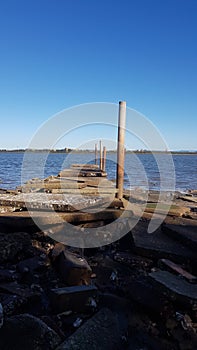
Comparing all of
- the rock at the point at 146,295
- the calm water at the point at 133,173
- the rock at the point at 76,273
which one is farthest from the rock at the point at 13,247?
the calm water at the point at 133,173

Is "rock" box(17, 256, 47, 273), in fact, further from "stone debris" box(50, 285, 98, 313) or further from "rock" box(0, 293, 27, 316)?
"stone debris" box(50, 285, 98, 313)

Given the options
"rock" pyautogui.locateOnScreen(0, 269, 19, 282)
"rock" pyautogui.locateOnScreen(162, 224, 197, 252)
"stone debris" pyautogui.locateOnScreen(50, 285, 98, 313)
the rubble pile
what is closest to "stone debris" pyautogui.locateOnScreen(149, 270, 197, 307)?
the rubble pile

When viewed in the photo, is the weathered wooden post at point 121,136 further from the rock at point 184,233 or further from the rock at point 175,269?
the rock at point 175,269

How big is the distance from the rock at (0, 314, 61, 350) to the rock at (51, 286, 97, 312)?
0.49m

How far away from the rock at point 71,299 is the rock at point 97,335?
253 mm

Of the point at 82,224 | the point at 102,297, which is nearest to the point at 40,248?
the point at 82,224

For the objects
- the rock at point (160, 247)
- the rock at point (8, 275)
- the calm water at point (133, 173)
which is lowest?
the calm water at point (133, 173)

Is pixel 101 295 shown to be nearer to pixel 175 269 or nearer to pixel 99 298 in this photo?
pixel 99 298

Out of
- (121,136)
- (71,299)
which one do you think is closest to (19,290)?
(71,299)

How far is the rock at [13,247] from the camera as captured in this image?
4.15 meters

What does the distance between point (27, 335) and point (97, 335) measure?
62 cm

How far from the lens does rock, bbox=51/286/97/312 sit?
295cm

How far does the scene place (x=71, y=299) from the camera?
2.98 metres

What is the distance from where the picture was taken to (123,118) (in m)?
7.36
